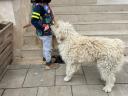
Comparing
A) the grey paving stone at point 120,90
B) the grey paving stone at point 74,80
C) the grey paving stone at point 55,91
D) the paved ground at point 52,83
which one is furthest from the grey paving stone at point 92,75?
the grey paving stone at point 55,91

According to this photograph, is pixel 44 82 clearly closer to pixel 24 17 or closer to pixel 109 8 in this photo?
pixel 24 17

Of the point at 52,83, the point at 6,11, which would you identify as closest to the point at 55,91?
the point at 52,83

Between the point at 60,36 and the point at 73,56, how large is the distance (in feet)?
1.47

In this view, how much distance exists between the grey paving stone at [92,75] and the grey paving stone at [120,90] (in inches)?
13.9

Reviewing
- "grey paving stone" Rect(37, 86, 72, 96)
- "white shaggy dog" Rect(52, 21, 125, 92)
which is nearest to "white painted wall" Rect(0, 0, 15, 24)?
"white shaggy dog" Rect(52, 21, 125, 92)

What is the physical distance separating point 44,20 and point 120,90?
81.1 inches

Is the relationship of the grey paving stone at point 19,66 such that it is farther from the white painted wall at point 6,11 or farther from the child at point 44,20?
the white painted wall at point 6,11

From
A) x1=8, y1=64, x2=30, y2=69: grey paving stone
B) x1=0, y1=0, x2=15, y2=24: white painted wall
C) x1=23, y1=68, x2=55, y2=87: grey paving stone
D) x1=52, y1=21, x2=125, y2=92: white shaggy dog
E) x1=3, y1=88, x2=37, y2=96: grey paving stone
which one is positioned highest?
x1=0, y1=0, x2=15, y2=24: white painted wall

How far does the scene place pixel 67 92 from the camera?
406 centimetres

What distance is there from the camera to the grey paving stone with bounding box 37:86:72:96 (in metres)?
4.02

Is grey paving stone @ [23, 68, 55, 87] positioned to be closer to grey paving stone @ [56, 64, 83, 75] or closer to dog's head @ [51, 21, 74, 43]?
grey paving stone @ [56, 64, 83, 75]

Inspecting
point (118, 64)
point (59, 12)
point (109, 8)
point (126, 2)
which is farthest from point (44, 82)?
point (126, 2)

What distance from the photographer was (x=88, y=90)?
163 inches

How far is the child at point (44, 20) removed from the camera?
451cm
